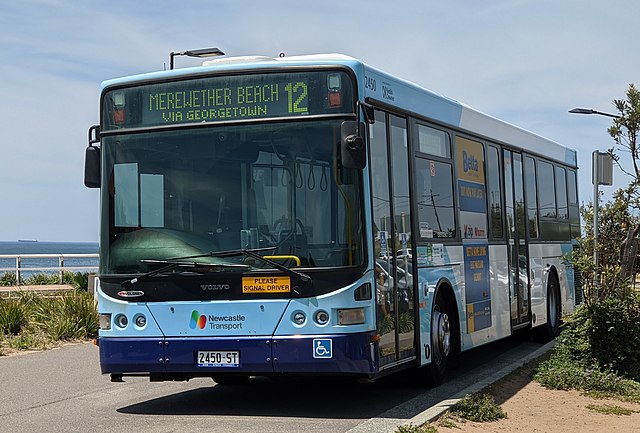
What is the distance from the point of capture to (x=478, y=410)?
33.6ft

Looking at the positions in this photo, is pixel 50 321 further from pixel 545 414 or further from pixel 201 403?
pixel 545 414

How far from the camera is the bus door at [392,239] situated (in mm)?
10469

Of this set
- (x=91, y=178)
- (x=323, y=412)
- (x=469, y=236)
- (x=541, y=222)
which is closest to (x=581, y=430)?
(x=323, y=412)

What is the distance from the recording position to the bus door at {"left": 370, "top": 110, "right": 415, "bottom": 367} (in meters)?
10.5

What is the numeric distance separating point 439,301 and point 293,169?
3.35m

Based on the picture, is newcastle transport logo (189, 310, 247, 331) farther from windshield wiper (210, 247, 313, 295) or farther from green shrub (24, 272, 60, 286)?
green shrub (24, 272, 60, 286)

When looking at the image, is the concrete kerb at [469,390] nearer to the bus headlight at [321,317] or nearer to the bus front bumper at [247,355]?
the bus front bumper at [247,355]

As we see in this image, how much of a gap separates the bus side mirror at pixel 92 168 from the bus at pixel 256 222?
1cm

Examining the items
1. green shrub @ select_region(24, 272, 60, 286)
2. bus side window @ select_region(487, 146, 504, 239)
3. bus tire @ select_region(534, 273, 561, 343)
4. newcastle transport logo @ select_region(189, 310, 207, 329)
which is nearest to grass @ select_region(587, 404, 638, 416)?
bus side window @ select_region(487, 146, 504, 239)

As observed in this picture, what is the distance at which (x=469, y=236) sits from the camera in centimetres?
1381

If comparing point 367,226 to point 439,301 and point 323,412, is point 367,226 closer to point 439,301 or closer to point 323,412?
point 323,412

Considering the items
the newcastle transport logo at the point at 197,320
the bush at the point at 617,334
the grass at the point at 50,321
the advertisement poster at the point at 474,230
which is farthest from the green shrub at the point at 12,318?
the bush at the point at 617,334

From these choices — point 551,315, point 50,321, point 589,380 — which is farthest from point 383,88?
point 50,321

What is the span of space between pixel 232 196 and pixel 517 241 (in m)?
7.11
